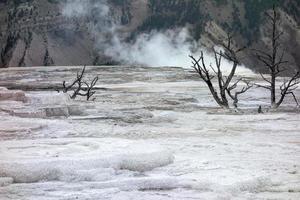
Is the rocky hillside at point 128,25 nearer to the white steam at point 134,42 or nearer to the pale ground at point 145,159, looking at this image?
the white steam at point 134,42

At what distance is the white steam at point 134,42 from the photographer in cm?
5850

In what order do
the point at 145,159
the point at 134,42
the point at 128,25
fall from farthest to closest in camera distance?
the point at 128,25, the point at 134,42, the point at 145,159

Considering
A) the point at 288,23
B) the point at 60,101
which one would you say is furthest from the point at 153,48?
the point at 60,101

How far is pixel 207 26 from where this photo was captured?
2522 inches

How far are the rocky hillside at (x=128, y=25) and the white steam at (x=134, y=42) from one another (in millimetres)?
534

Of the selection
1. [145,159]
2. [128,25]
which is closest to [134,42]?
[128,25]

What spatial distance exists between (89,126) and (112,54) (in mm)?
51995

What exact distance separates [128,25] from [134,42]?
3.74 m

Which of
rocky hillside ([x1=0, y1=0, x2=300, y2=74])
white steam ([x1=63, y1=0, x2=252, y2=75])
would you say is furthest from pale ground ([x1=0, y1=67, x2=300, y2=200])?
rocky hillside ([x1=0, y1=0, x2=300, y2=74])

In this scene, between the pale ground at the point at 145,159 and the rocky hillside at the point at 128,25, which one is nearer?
the pale ground at the point at 145,159

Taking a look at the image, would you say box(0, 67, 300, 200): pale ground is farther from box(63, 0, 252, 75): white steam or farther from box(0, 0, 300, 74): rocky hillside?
box(0, 0, 300, 74): rocky hillside

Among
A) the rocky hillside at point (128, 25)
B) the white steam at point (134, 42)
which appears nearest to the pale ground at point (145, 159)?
the white steam at point (134, 42)

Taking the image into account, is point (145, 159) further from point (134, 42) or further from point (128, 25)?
point (128, 25)

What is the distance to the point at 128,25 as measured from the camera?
64.0 metres
